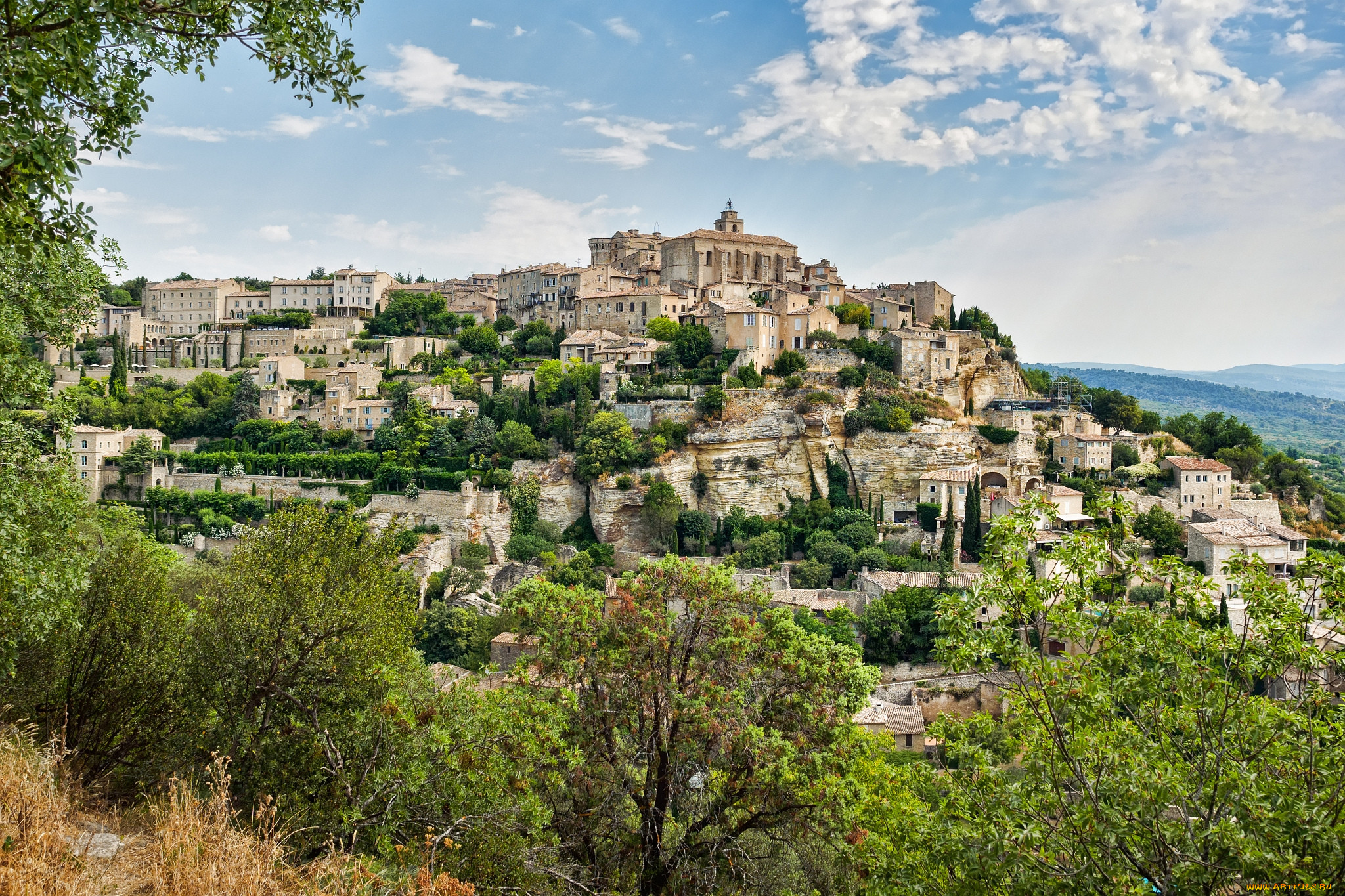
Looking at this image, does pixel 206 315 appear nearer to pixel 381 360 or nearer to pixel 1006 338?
pixel 381 360

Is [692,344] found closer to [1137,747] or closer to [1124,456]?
[1124,456]

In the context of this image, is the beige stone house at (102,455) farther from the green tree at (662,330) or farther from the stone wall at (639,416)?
the green tree at (662,330)

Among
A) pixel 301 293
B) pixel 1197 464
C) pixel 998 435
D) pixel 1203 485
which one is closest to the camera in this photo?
pixel 1203 485

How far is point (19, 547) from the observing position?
738cm

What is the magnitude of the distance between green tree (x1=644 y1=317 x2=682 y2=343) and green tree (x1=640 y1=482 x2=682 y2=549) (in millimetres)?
12003

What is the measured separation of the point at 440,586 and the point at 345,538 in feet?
86.4

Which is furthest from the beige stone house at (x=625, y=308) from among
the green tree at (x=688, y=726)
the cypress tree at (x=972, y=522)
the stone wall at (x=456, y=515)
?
the green tree at (x=688, y=726)

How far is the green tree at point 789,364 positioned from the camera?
147 ft

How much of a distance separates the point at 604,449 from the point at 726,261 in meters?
22.8

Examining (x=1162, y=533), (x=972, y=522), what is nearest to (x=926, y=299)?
(x=972, y=522)

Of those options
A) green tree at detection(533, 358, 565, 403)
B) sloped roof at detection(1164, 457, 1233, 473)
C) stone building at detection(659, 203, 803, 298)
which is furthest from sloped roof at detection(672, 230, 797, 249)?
sloped roof at detection(1164, 457, 1233, 473)

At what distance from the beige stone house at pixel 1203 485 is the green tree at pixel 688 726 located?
3499 cm

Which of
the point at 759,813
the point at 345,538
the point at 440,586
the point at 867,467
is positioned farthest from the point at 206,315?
the point at 759,813

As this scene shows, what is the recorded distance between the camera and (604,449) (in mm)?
40531
